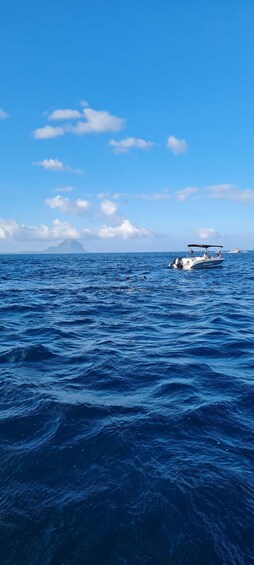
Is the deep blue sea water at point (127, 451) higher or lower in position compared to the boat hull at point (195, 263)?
lower

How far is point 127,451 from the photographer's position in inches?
216

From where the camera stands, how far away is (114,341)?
490 inches

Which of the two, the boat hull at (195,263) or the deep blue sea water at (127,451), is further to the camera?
the boat hull at (195,263)

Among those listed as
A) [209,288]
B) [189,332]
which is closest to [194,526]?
[189,332]

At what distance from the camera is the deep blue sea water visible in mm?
3840

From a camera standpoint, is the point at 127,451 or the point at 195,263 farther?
the point at 195,263

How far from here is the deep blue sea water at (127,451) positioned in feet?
12.6

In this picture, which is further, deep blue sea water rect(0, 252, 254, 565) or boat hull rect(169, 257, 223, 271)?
boat hull rect(169, 257, 223, 271)

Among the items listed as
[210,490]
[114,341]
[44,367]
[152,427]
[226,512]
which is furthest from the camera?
[114,341]

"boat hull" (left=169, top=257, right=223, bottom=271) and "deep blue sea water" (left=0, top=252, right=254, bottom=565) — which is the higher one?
"boat hull" (left=169, top=257, right=223, bottom=271)

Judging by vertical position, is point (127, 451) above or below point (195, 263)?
below

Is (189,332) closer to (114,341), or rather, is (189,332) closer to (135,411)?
(114,341)

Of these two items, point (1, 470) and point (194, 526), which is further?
point (1, 470)

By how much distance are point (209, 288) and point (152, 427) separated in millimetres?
23662
